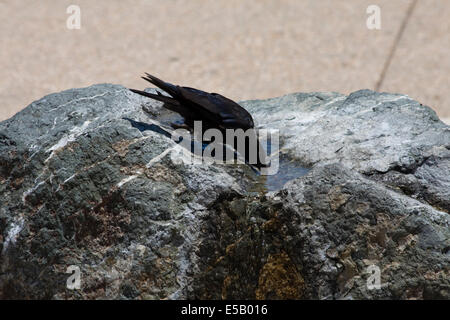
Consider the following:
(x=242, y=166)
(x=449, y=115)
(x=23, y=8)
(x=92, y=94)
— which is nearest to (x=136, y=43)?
(x=23, y=8)

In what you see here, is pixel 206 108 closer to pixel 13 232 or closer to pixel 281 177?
pixel 281 177

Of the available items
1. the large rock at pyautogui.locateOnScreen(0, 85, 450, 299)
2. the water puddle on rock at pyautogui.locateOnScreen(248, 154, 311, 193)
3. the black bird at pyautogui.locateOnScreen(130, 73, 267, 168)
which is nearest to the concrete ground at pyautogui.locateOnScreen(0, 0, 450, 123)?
the black bird at pyautogui.locateOnScreen(130, 73, 267, 168)

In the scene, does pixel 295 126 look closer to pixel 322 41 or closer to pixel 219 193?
pixel 219 193

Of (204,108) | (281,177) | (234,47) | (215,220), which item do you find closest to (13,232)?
(215,220)

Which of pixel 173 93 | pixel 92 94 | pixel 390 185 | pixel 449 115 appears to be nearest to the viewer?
pixel 390 185

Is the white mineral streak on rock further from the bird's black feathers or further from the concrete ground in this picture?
the concrete ground
